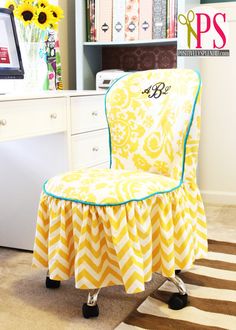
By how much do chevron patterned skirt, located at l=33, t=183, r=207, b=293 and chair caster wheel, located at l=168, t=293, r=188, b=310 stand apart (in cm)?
12

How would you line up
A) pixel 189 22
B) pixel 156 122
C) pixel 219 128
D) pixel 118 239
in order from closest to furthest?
1. pixel 118 239
2. pixel 156 122
3. pixel 189 22
4. pixel 219 128

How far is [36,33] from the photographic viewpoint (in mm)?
2484

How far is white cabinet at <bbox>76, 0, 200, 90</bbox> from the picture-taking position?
283 centimetres

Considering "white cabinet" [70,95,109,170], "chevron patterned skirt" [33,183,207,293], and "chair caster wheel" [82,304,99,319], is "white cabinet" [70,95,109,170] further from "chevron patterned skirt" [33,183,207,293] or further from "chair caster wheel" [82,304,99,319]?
"chair caster wheel" [82,304,99,319]

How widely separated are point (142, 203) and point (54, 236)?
0.35 meters

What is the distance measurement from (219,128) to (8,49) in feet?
5.14

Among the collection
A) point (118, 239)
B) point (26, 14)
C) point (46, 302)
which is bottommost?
point (46, 302)

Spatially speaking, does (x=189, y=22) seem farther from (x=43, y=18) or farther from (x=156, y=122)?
(x=156, y=122)

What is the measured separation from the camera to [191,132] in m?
1.80

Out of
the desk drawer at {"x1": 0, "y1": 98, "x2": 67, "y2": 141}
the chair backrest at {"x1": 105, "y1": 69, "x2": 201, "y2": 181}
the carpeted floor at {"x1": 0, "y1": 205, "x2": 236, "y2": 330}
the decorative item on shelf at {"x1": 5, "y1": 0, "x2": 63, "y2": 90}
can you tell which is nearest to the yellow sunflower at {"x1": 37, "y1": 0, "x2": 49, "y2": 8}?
the decorative item on shelf at {"x1": 5, "y1": 0, "x2": 63, "y2": 90}

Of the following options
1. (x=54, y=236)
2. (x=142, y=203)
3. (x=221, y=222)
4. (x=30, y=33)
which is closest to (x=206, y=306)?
(x=142, y=203)

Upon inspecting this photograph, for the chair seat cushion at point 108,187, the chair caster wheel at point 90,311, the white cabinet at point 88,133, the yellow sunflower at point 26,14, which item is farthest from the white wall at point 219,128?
the chair caster wheel at point 90,311

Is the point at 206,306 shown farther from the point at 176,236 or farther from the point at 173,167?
the point at 173,167

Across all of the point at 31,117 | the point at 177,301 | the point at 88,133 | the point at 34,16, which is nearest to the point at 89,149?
the point at 88,133
